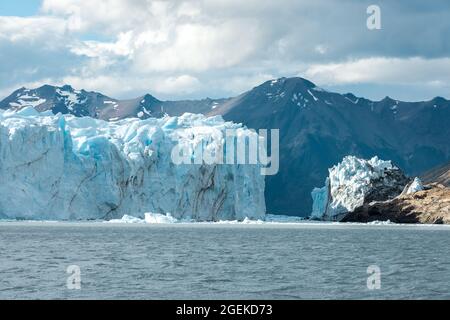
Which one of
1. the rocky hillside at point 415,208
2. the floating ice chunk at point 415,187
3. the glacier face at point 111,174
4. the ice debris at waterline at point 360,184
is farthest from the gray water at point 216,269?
the ice debris at waterline at point 360,184

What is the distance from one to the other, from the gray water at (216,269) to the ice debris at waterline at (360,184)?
6881 centimetres

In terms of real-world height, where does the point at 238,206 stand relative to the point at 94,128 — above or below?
below

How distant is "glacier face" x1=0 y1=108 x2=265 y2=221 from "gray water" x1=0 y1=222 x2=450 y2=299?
74.3 feet

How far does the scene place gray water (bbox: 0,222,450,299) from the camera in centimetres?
3350

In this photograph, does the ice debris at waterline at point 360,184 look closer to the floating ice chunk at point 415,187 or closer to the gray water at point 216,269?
the floating ice chunk at point 415,187

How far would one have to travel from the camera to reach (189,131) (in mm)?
112688

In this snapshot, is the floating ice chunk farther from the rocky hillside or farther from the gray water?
the gray water

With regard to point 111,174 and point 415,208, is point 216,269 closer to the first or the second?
point 111,174

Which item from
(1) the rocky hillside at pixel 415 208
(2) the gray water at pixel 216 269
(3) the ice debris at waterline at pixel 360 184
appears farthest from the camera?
(3) the ice debris at waterline at pixel 360 184

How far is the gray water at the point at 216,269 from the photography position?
33500 millimetres

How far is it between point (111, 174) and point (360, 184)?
54968mm
